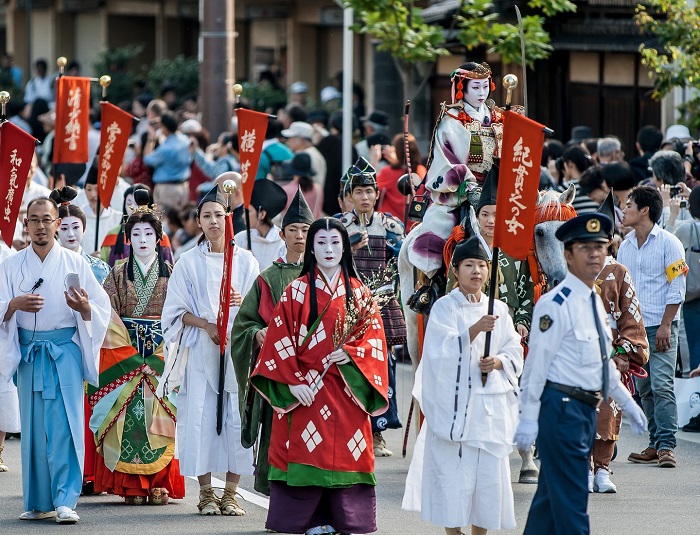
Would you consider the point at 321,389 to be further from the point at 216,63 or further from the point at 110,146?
the point at 216,63

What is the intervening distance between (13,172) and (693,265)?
495 centimetres

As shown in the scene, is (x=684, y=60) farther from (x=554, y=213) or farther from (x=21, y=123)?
(x=21, y=123)

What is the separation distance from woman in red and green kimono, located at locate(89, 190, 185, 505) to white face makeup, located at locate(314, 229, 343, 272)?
6.16ft

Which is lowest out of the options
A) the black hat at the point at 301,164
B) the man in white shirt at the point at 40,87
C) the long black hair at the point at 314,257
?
the long black hair at the point at 314,257

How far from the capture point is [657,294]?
10680 mm

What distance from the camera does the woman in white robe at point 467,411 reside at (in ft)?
25.5

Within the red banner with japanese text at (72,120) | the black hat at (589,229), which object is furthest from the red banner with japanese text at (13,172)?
the black hat at (589,229)

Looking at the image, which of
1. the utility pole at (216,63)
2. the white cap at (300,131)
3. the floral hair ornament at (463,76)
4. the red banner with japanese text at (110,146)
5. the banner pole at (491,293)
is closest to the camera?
the banner pole at (491,293)

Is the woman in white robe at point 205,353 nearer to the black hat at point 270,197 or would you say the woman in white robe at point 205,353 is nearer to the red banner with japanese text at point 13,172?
the red banner with japanese text at point 13,172

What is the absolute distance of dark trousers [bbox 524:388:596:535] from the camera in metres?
7.00

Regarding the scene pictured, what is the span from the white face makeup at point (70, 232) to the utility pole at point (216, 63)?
9.42m

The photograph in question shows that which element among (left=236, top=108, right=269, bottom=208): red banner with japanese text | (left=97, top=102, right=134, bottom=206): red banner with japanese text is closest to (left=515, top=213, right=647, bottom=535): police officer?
(left=236, top=108, right=269, bottom=208): red banner with japanese text

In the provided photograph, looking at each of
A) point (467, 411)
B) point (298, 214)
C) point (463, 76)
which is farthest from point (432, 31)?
point (467, 411)

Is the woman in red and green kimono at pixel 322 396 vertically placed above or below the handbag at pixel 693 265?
below
